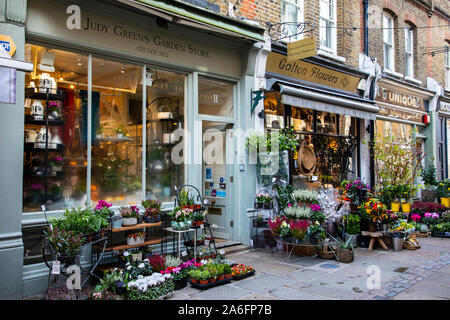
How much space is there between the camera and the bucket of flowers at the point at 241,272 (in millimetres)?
5926

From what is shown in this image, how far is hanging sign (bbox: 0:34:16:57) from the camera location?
Result: 5.17 m

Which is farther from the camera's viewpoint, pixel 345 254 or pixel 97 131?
pixel 345 254

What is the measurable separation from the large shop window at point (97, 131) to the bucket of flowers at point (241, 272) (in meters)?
2.14

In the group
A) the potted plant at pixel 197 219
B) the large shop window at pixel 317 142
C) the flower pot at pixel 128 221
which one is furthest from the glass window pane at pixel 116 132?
the large shop window at pixel 317 142

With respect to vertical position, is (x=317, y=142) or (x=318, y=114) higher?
(x=318, y=114)

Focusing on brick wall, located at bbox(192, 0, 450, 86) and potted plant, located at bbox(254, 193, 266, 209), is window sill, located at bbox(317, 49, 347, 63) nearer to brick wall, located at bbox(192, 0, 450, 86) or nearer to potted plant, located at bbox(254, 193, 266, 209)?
brick wall, located at bbox(192, 0, 450, 86)

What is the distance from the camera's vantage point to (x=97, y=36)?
6312 millimetres

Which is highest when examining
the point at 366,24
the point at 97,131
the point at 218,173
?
the point at 366,24

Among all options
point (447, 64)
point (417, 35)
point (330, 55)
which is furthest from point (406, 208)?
point (447, 64)

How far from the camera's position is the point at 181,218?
6.34 metres

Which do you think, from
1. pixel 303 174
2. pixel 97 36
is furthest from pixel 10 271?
pixel 303 174

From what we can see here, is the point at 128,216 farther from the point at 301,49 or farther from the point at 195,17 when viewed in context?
the point at 301,49

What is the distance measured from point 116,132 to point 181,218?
1.97 metres
